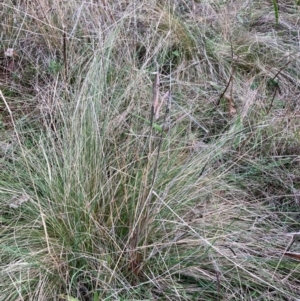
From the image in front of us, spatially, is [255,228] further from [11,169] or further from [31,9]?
[31,9]

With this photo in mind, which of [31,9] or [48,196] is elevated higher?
[31,9]

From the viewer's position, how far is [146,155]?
5.28ft

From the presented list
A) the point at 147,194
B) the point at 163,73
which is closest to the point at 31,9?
the point at 163,73

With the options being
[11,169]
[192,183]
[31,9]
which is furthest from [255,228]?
[31,9]

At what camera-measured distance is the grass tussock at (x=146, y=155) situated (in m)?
1.32

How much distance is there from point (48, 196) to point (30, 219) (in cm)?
9

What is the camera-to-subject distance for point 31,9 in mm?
2227

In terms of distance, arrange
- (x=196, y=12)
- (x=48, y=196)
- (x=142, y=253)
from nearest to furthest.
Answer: (x=142, y=253) < (x=48, y=196) < (x=196, y=12)

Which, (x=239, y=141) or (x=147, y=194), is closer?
(x=147, y=194)

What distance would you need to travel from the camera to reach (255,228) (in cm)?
143

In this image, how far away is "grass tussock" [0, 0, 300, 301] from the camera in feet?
4.33

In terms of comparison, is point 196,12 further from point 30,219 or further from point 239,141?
point 30,219

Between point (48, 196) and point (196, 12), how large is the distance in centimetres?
145

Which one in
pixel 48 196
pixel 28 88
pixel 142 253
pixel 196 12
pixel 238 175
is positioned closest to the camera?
pixel 142 253
